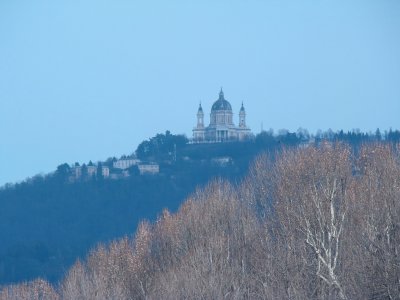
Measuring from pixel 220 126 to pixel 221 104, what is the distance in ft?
17.0

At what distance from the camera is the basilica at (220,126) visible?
15988 centimetres

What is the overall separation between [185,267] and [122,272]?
7365 mm

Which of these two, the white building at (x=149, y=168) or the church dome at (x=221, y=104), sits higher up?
the church dome at (x=221, y=104)

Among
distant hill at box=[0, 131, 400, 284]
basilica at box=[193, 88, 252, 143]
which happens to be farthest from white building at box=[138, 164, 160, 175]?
basilica at box=[193, 88, 252, 143]

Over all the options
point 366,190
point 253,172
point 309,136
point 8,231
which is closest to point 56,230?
point 8,231

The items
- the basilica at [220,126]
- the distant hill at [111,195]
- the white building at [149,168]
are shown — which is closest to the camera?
the distant hill at [111,195]

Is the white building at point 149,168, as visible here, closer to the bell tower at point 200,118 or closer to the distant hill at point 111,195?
the distant hill at point 111,195

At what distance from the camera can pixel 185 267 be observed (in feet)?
154

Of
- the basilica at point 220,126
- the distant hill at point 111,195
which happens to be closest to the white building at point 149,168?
the distant hill at point 111,195

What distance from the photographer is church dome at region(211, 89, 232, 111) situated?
A: 16488 centimetres

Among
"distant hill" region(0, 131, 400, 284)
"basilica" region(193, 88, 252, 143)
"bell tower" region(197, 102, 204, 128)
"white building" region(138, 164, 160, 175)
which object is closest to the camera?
"distant hill" region(0, 131, 400, 284)

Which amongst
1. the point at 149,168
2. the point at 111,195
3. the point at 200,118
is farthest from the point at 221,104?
the point at 111,195

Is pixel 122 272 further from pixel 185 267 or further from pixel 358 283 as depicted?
pixel 358 283

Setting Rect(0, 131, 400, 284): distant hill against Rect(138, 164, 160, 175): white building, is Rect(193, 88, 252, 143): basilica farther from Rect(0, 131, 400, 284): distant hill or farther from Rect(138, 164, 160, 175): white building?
Rect(138, 164, 160, 175): white building
